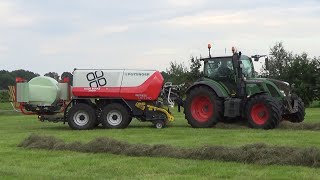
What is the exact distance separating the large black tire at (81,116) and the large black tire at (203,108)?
3.21m

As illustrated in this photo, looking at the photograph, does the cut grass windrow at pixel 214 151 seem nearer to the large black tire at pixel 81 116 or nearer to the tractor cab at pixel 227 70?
the large black tire at pixel 81 116

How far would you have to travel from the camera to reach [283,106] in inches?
641

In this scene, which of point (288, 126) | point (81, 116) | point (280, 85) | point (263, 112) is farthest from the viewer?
point (81, 116)

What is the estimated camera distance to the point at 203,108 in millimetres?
17438

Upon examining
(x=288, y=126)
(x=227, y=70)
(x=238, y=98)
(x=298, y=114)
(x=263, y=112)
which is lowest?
(x=288, y=126)

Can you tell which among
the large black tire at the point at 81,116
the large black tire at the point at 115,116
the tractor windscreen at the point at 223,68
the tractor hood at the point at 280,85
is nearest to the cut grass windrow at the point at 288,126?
the tractor hood at the point at 280,85

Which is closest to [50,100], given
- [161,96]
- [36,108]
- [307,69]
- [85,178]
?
[36,108]

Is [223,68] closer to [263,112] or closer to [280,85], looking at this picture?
[280,85]

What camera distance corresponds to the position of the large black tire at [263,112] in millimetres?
15359

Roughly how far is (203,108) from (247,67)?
200 cm

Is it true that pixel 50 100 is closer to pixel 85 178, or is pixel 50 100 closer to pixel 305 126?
pixel 305 126

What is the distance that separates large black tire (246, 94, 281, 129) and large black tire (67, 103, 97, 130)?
526 cm

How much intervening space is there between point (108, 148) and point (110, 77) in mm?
7297

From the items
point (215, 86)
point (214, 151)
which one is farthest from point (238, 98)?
point (214, 151)
